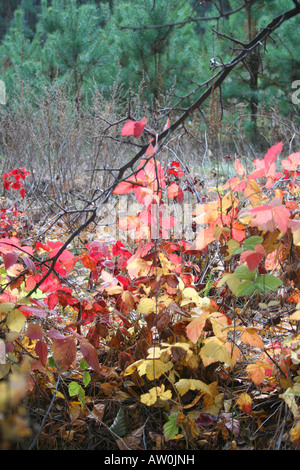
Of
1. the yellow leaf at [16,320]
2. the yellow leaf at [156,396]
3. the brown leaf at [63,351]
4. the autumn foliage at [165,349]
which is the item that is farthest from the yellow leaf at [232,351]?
the yellow leaf at [16,320]

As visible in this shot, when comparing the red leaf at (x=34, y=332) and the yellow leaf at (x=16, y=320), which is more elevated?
the yellow leaf at (x=16, y=320)

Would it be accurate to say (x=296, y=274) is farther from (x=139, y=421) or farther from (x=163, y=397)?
(x=139, y=421)

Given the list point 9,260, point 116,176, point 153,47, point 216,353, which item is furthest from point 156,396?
point 153,47

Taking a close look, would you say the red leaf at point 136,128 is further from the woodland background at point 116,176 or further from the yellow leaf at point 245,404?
the yellow leaf at point 245,404

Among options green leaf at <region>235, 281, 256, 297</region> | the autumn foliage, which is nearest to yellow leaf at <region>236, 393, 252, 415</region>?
the autumn foliage

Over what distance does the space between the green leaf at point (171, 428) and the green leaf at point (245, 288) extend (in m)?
0.41

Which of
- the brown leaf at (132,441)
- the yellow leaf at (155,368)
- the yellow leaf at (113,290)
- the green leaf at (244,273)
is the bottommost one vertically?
the brown leaf at (132,441)

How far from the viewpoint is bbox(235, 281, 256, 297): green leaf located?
1.07 metres

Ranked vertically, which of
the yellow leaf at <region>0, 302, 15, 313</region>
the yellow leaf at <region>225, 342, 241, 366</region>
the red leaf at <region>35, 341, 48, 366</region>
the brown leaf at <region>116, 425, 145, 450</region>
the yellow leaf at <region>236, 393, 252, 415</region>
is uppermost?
the yellow leaf at <region>0, 302, 15, 313</region>

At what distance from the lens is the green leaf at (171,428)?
44.1 inches

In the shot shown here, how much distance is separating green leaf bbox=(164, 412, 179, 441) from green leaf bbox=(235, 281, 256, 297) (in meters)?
0.41

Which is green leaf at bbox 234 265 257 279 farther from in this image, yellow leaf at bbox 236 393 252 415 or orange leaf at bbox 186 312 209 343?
yellow leaf at bbox 236 393 252 415
